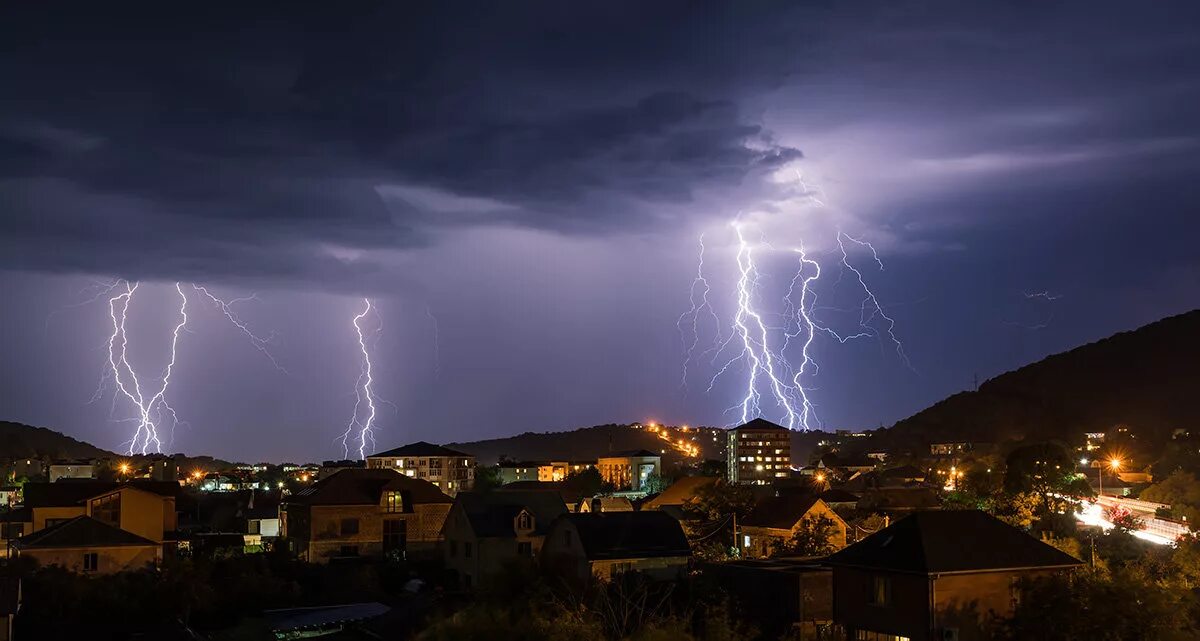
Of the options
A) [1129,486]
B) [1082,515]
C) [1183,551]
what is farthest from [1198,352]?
[1183,551]

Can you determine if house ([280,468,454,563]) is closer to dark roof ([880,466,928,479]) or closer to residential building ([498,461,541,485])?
dark roof ([880,466,928,479])

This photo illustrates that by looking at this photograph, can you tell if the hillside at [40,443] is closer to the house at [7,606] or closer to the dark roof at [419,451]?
the dark roof at [419,451]

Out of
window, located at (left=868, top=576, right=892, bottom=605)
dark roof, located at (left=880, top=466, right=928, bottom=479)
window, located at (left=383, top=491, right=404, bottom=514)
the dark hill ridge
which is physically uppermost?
the dark hill ridge

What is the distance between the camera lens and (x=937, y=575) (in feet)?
74.9

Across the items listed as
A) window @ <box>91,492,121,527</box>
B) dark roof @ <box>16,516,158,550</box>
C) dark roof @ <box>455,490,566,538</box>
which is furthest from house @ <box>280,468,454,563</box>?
dark roof @ <box>16,516,158,550</box>

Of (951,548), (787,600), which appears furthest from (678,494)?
(951,548)

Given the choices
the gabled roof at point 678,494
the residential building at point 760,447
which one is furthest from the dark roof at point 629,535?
the residential building at point 760,447

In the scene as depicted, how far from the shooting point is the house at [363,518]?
144ft

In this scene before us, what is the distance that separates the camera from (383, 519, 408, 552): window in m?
45.2

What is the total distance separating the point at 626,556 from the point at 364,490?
15534mm

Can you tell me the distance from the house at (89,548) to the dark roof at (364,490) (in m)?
9.33

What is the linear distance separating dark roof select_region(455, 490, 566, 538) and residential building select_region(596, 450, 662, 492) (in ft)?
212

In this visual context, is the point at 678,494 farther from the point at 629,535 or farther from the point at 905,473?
the point at 629,535

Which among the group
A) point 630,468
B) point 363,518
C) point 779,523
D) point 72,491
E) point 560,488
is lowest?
point 560,488
